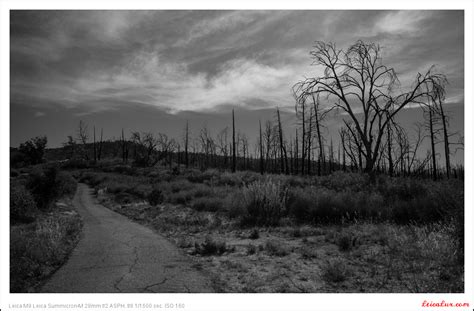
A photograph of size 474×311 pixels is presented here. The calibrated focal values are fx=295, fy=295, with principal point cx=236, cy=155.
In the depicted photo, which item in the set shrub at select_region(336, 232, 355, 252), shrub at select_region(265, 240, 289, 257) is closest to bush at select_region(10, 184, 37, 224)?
shrub at select_region(265, 240, 289, 257)

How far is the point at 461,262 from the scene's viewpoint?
428cm

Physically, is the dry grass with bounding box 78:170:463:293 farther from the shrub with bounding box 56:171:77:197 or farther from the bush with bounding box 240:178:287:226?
the shrub with bounding box 56:171:77:197

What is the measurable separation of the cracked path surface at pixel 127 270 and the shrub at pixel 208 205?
4.63m

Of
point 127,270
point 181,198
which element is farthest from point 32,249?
point 181,198

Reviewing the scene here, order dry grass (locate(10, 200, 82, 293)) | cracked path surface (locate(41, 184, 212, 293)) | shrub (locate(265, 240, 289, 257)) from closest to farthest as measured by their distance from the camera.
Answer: cracked path surface (locate(41, 184, 212, 293))
dry grass (locate(10, 200, 82, 293))
shrub (locate(265, 240, 289, 257))

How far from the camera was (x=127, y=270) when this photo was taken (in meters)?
4.48

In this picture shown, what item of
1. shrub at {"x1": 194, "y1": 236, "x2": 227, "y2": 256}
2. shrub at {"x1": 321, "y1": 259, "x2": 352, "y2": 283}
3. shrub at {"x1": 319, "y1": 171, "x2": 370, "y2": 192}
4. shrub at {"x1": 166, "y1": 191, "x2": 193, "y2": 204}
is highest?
shrub at {"x1": 319, "y1": 171, "x2": 370, "y2": 192}

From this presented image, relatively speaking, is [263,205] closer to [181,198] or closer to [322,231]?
[322,231]

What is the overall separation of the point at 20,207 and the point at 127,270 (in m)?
7.69

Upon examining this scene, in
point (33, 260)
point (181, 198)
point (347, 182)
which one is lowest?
point (181, 198)

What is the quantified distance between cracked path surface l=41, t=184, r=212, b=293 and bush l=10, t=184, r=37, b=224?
13.9ft

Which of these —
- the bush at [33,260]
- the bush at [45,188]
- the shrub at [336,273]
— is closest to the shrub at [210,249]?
the shrub at [336,273]

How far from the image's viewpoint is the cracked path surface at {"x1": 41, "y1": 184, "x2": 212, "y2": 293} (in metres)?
3.90
